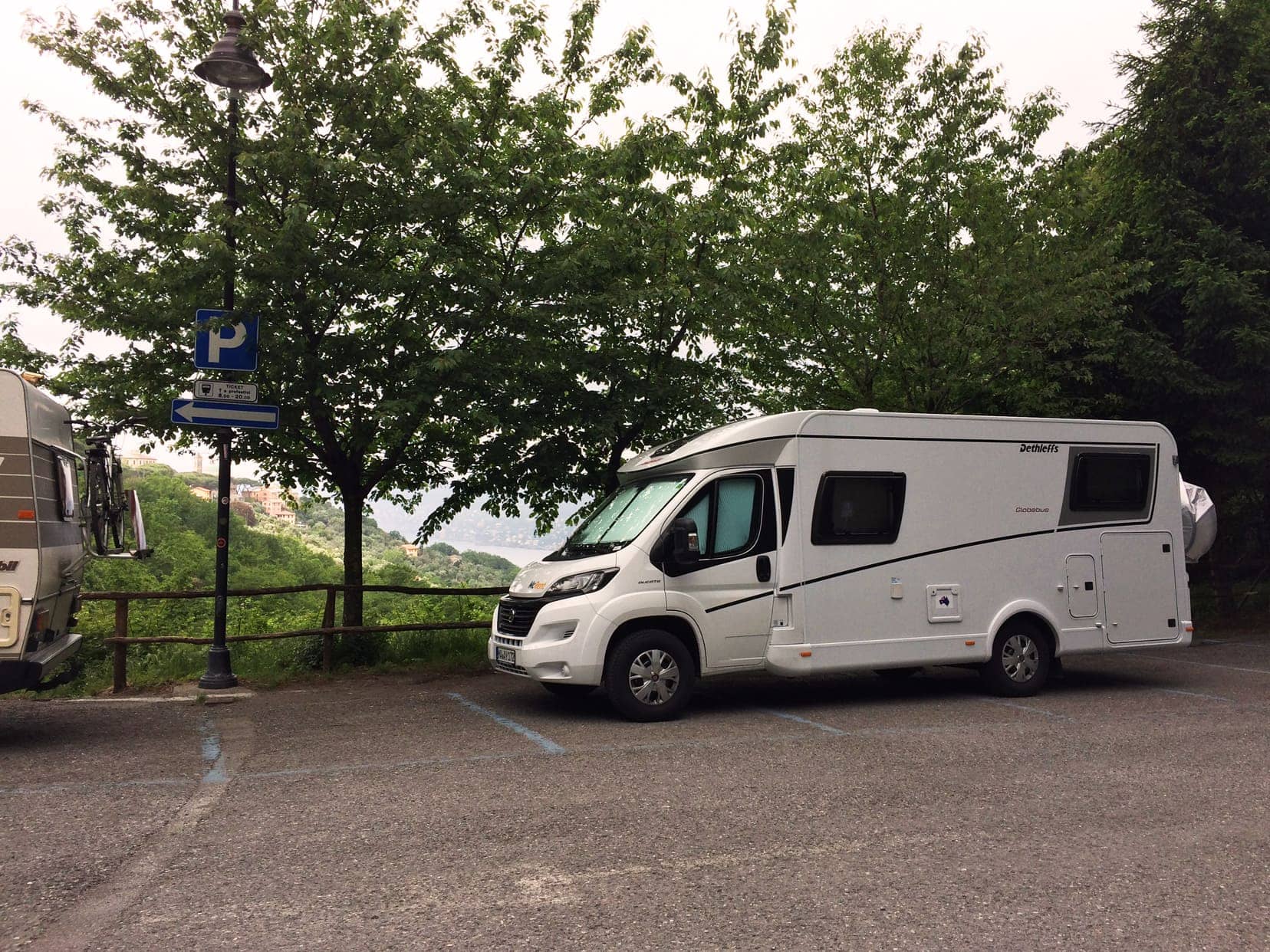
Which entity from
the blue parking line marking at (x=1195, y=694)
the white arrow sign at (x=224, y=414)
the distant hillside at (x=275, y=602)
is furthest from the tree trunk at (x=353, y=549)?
the blue parking line marking at (x=1195, y=694)

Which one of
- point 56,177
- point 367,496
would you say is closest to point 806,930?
point 367,496

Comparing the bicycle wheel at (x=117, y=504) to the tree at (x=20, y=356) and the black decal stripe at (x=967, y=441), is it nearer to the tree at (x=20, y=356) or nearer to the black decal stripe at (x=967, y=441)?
the tree at (x=20, y=356)

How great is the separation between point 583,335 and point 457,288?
71.0 inches

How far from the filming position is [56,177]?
1098 centimetres

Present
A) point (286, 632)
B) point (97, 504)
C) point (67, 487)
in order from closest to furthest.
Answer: point (67, 487) → point (97, 504) → point (286, 632)

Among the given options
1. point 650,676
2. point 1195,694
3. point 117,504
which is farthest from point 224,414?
point 1195,694

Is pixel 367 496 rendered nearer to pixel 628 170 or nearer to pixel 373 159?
pixel 373 159

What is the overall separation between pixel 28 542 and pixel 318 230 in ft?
15.7

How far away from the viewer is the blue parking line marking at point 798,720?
863 cm

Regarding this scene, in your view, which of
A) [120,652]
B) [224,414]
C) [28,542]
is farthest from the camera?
[120,652]

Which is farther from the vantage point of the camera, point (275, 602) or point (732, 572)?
point (275, 602)

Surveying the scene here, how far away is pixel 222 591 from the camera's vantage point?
34.7 feet

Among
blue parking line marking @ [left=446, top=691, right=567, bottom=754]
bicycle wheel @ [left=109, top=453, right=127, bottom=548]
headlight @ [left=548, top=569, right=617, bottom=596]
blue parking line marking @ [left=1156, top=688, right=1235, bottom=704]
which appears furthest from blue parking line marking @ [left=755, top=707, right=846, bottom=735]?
bicycle wheel @ [left=109, top=453, right=127, bottom=548]

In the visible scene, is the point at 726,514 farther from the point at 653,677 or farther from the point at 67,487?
the point at 67,487
